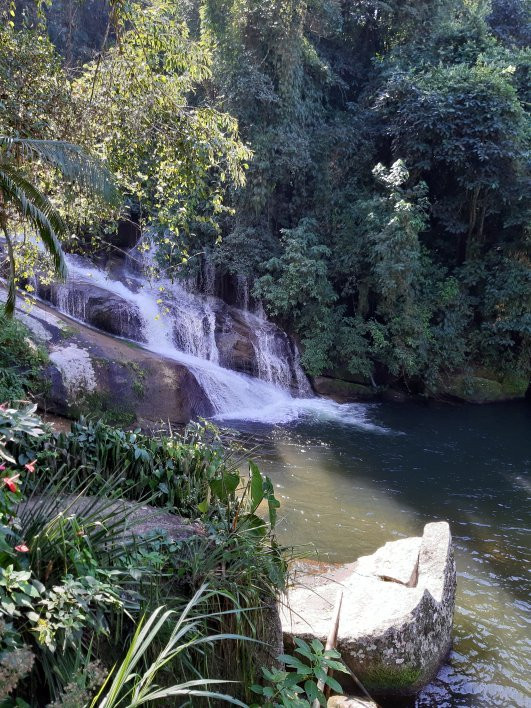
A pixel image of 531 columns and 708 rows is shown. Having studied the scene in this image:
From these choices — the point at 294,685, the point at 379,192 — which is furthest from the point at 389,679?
the point at 379,192

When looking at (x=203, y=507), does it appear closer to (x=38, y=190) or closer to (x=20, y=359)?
(x=38, y=190)

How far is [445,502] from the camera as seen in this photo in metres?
8.98

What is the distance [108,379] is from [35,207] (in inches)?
230

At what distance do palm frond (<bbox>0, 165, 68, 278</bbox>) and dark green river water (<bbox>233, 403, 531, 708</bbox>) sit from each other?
9.03 ft

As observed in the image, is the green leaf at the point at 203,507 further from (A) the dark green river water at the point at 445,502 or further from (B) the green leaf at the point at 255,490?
(A) the dark green river water at the point at 445,502

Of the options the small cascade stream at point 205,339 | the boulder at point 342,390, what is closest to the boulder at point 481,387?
the boulder at point 342,390

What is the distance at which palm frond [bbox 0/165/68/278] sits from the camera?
16.2 ft

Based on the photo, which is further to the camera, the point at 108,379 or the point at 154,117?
the point at 108,379

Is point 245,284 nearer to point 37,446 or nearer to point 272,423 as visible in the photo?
point 272,423

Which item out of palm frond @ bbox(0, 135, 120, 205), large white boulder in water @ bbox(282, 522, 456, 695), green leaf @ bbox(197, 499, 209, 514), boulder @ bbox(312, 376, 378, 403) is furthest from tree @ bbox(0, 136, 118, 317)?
boulder @ bbox(312, 376, 378, 403)

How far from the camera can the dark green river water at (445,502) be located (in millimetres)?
5227

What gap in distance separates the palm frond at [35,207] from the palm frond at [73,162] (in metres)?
0.28

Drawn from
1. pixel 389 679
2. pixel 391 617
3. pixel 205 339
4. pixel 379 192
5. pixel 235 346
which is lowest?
pixel 389 679

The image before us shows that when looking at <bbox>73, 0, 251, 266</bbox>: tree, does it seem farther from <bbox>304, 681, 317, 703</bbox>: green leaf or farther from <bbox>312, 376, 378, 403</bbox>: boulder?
<bbox>312, 376, 378, 403</bbox>: boulder
